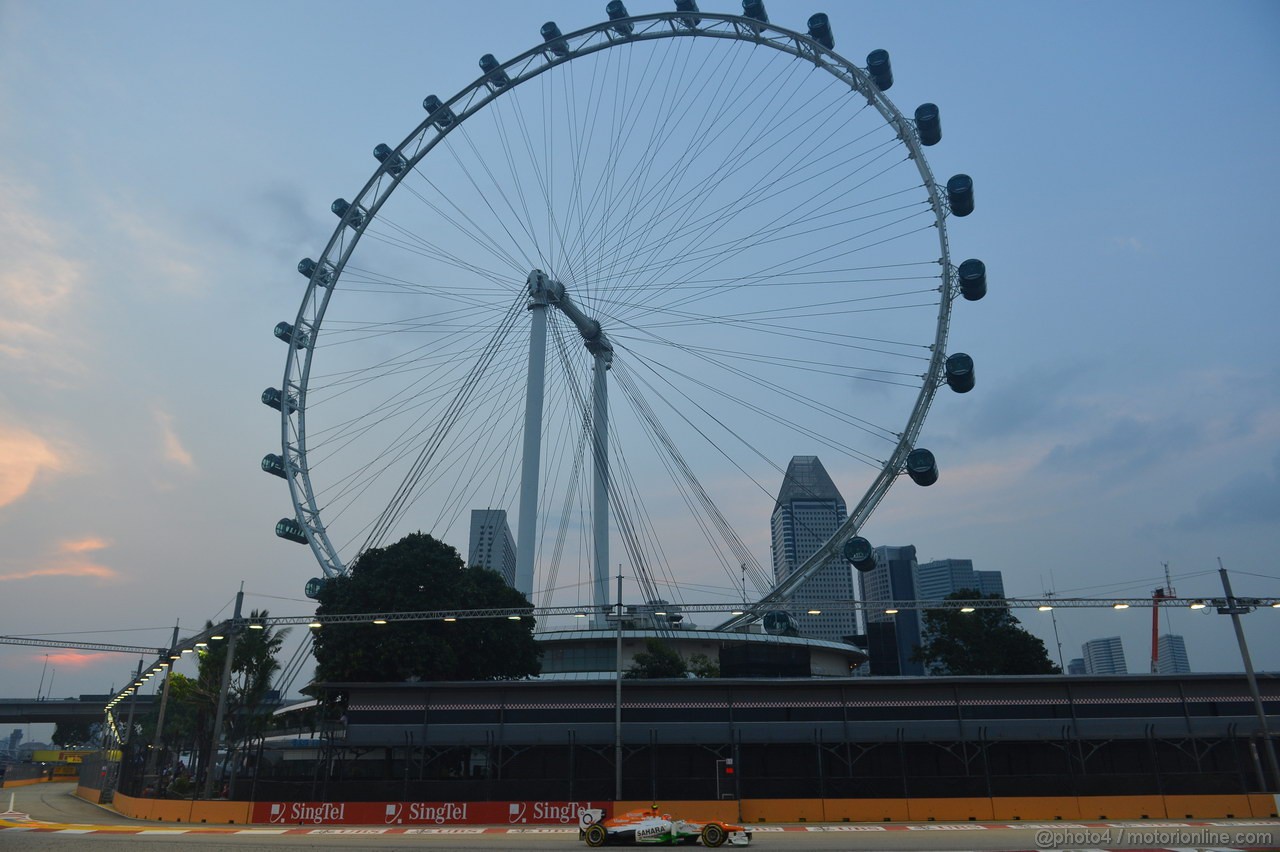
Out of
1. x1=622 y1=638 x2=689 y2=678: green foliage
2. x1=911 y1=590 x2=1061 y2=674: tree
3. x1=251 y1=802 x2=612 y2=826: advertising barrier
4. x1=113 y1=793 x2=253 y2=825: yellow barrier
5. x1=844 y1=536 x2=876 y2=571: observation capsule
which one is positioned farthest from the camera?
x1=911 y1=590 x2=1061 y2=674: tree

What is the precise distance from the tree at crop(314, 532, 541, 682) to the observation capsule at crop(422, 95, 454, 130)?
90.3 feet

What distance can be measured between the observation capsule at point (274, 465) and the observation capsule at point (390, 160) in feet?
71.2

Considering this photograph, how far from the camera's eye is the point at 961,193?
43.6 m

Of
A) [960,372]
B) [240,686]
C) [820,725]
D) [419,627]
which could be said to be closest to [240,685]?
[240,686]

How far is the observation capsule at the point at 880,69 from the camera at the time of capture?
150 ft

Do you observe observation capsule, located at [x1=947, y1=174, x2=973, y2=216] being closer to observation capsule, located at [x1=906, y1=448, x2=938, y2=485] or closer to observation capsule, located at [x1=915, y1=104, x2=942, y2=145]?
observation capsule, located at [x1=915, y1=104, x2=942, y2=145]

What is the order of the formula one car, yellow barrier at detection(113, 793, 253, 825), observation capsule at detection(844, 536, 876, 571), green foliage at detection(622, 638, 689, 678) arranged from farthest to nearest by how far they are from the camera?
green foliage at detection(622, 638, 689, 678) < observation capsule at detection(844, 536, 876, 571) < yellow barrier at detection(113, 793, 253, 825) < the formula one car

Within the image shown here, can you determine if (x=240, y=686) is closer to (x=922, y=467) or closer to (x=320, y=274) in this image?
(x=320, y=274)

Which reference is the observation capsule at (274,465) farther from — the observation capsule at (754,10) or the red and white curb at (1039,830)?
the observation capsule at (754,10)

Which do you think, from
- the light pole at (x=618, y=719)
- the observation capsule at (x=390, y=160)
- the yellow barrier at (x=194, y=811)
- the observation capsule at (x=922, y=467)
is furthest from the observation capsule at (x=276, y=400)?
the observation capsule at (x=922, y=467)

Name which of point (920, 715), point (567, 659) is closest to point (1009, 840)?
point (920, 715)

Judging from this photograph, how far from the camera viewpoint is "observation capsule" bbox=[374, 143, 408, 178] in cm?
5594
